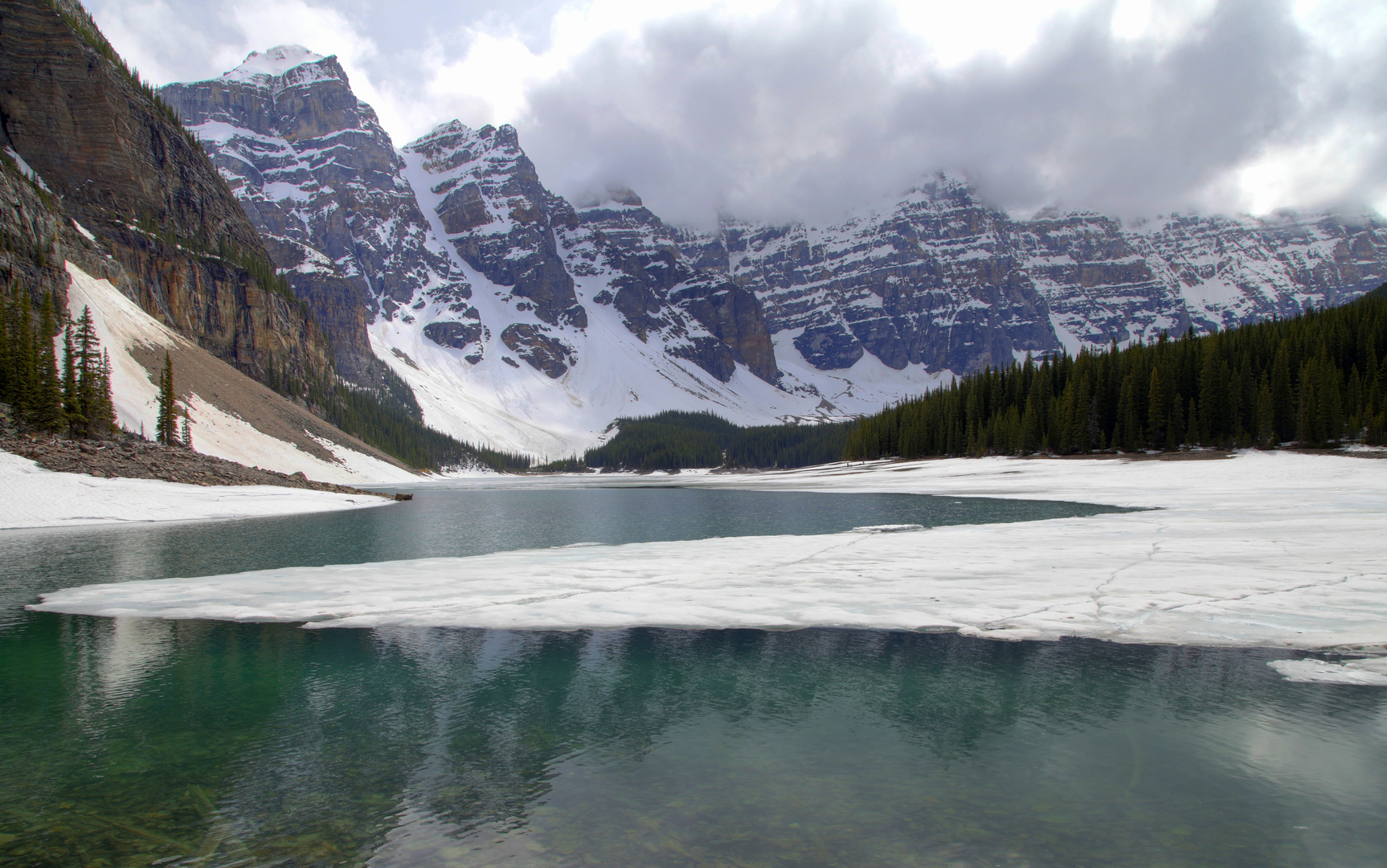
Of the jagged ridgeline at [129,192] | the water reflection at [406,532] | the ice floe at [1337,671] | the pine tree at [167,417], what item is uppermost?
the jagged ridgeline at [129,192]

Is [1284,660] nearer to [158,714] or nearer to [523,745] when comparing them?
[523,745]

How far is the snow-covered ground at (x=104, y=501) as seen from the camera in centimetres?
3684

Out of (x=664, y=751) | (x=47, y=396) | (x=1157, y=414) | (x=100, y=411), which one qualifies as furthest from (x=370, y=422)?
(x=664, y=751)

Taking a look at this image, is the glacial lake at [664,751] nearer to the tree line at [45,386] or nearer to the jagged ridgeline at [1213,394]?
the tree line at [45,386]

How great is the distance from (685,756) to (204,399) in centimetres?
Result: 9058

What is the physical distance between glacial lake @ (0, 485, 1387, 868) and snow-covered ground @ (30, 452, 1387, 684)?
0.49 m

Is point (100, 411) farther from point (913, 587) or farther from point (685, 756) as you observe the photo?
point (685, 756)

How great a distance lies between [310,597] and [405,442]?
155 m

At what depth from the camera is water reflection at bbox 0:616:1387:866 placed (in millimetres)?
6418

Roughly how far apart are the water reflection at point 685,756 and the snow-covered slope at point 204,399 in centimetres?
6998

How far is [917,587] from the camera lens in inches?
642

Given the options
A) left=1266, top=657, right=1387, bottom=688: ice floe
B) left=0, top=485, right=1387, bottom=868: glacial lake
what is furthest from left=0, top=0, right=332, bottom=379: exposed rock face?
left=1266, top=657, right=1387, bottom=688: ice floe

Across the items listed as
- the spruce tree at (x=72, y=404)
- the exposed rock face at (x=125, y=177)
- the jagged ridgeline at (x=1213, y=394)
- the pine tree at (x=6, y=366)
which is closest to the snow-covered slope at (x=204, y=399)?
the exposed rock face at (x=125, y=177)

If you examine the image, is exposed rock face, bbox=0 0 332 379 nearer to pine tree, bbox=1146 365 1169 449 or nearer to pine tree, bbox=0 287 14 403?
pine tree, bbox=0 287 14 403
